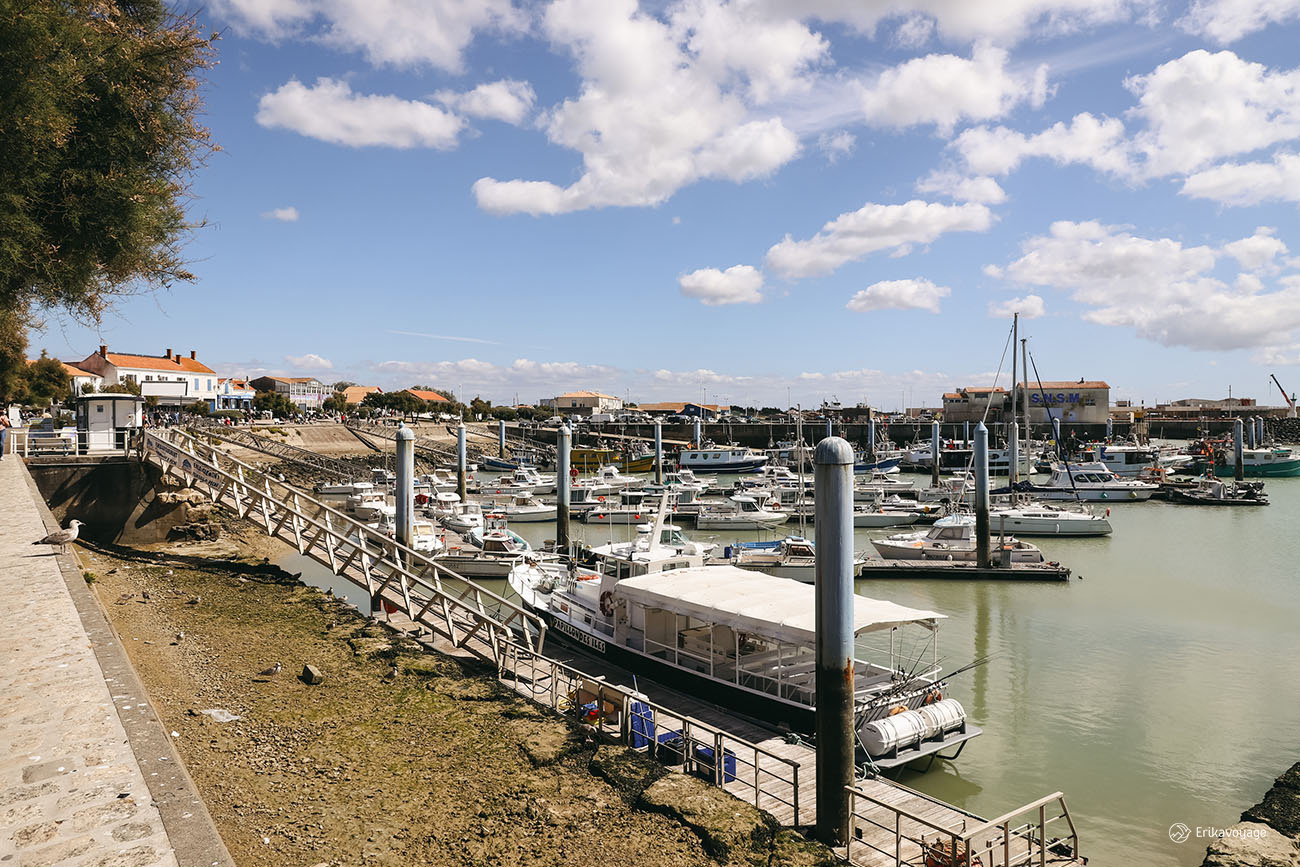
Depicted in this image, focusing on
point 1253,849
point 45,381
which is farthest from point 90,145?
point 45,381

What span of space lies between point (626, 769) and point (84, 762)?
19.6ft

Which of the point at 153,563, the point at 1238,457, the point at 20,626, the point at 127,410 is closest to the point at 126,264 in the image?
the point at 20,626

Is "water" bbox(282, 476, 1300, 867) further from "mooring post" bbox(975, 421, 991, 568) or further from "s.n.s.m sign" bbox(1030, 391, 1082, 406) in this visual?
"s.n.s.m sign" bbox(1030, 391, 1082, 406)

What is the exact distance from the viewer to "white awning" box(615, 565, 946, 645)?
→ 13.7 meters

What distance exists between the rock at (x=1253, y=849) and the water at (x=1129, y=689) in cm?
99

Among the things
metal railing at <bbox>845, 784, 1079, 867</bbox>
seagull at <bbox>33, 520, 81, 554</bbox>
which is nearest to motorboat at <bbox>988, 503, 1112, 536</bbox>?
metal railing at <bbox>845, 784, 1079, 867</bbox>

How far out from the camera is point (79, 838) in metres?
5.60

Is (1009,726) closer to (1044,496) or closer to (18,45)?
(18,45)

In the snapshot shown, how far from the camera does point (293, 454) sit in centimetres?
6838

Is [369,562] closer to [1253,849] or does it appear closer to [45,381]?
[1253,849]

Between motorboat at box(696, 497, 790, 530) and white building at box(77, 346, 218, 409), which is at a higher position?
white building at box(77, 346, 218, 409)

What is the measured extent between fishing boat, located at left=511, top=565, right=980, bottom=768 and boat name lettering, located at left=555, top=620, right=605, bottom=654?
0.03 meters

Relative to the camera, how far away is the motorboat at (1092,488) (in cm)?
5499

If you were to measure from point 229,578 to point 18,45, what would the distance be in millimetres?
15877
